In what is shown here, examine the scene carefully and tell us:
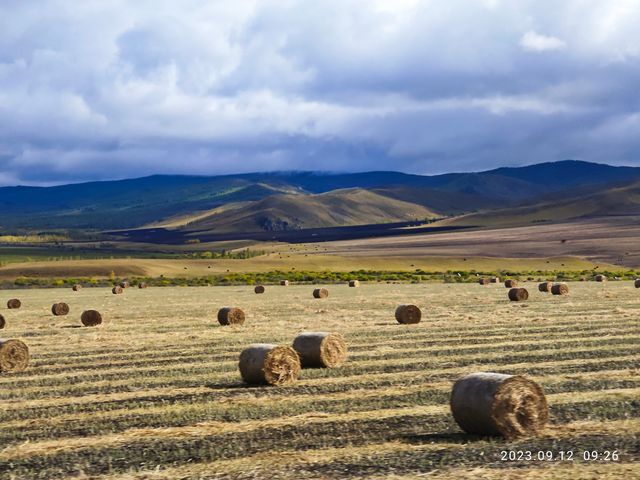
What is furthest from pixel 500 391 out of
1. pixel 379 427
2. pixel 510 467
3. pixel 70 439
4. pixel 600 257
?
pixel 600 257

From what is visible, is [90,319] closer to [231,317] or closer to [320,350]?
[231,317]

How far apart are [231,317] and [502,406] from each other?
2341 cm

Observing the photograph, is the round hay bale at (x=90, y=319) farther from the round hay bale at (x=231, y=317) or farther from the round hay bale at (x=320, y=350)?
the round hay bale at (x=320, y=350)

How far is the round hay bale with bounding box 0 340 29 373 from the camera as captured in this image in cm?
2278

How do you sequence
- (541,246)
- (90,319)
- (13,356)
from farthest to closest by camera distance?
(541,246)
(90,319)
(13,356)

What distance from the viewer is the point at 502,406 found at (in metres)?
13.0

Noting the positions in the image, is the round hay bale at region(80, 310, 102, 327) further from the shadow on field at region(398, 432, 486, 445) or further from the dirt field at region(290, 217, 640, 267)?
the dirt field at region(290, 217, 640, 267)

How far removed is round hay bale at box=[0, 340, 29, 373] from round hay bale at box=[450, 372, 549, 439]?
1409cm

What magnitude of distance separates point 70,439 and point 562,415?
28.1 feet

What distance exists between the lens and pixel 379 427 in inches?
574

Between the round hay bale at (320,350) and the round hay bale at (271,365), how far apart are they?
2.07 metres

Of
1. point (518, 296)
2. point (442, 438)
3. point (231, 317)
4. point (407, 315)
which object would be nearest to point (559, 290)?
point (518, 296)

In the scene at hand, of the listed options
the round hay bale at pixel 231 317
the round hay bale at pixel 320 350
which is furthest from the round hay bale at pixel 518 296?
the round hay bale at pixel 320 350

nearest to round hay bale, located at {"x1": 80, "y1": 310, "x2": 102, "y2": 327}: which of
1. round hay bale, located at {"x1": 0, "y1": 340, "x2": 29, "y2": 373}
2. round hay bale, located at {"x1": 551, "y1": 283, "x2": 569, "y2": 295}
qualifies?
round hay bale, located at {"x1": 0, "y1": 340, "x2": 29, "y2": 373}
